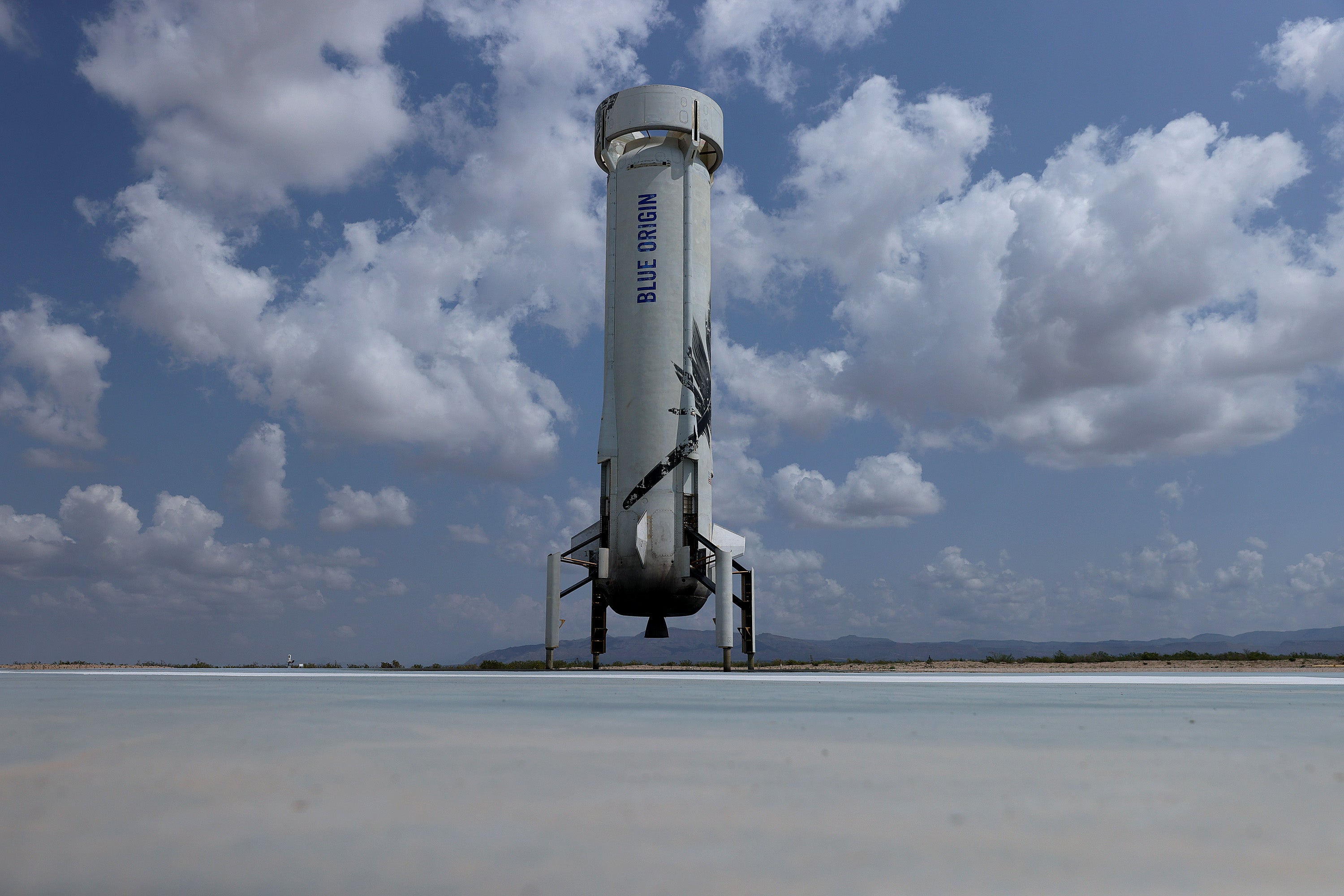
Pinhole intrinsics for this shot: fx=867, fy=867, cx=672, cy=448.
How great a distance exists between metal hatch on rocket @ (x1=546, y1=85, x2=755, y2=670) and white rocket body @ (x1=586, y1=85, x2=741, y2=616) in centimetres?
3

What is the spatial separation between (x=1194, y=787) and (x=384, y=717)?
4328 millimetres

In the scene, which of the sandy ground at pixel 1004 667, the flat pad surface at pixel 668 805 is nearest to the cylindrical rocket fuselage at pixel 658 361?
the sandy ground at pixel 1004 667

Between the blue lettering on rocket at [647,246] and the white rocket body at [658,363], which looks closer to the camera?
the white rocket body at [658,363]

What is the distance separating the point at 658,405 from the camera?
948 inches

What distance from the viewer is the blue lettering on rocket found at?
24562 mm

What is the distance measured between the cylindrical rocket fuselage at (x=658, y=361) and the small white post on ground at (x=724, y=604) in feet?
3.50

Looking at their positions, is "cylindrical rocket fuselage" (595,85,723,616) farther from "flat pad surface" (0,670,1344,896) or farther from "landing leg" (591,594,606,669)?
"flat pad surface" (0,670,1344,896)

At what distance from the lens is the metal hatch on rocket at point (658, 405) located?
2383cm

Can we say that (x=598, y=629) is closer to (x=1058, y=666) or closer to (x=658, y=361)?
(x=658, y=361)

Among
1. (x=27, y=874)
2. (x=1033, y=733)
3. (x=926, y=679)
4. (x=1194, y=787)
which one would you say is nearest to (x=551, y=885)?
(x=27, y=874)

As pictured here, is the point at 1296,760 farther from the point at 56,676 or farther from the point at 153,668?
the point at 153,668

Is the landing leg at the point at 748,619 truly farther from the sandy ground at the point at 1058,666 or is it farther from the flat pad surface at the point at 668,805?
the flat pad surface at the point at 668,805

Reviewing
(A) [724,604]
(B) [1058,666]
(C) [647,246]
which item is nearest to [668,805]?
(A) [724,604]

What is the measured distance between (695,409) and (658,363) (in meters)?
1.66
